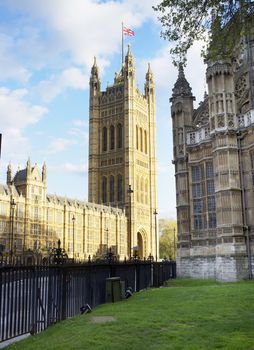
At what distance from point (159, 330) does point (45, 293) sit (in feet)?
11.0

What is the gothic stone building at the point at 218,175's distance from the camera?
2886 cm

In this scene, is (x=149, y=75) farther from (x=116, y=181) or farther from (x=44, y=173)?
(x=44, y=173)

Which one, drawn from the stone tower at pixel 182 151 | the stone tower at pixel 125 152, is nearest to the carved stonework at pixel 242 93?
the stone tower at pixel 182 151

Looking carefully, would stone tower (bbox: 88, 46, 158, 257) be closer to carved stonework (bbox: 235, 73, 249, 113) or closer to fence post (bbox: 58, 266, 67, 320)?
carved stonework (bbox: 235, 73, 249, 113)

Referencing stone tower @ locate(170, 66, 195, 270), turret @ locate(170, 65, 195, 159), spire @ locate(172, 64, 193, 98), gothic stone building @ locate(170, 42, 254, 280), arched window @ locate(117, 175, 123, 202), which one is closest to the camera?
gothic stone building @ locate(170, 42, 254, 280)

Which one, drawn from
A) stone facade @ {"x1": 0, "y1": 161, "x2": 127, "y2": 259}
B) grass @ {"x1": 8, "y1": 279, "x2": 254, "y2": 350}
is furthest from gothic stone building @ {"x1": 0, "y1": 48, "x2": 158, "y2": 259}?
grass @ {"x1": 8, "y1": 279, "x2": 254, "y2": 350}

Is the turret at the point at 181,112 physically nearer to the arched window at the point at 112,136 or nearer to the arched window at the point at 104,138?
the arched window at the point at 112,136

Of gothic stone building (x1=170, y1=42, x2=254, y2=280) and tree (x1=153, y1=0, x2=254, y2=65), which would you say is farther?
gothic stone building (x1=170, y1=42, x2=254, y2=280)

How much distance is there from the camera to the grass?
28.1 feet

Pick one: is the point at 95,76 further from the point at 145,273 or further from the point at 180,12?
the point at 180,12

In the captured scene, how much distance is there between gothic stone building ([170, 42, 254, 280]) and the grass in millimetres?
14738

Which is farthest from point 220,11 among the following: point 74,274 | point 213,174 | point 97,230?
point 97,230

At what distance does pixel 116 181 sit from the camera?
115938mm

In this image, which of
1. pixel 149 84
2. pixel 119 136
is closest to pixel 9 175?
pixel 119 136
